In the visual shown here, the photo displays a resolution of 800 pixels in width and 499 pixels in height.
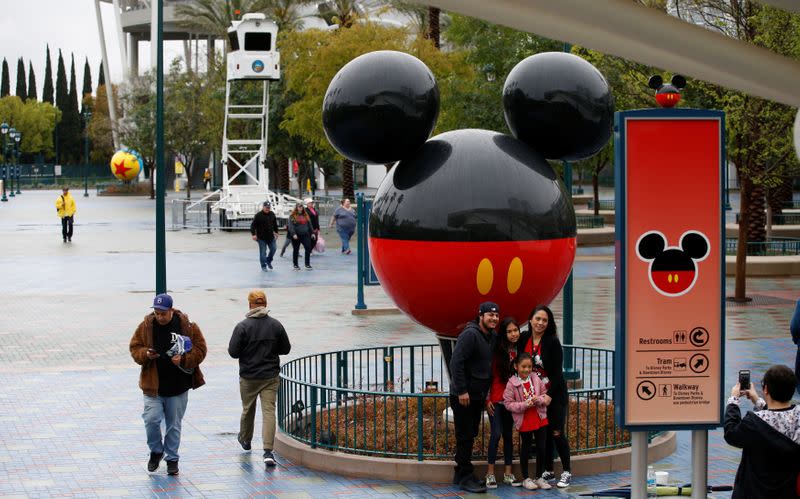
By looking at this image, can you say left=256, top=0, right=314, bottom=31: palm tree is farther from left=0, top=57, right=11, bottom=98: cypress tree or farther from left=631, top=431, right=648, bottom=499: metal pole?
left=0, top=57, right=11, bottom=98: cypress tree

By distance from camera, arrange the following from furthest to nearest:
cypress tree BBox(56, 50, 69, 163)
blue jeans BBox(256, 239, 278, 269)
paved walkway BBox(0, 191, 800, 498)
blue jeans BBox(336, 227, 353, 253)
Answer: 1. cypress tree BBox(56, 50, 69, 163)
2. blue jeans BBox(336, 227, 353, 253)
3. blue jeans BBox(256, 239, 278, 269)
4. paved walkway BBox(0, 191, 800, 498)

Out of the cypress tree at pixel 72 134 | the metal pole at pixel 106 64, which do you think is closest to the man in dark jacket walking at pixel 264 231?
the metal pole at pixel 106 64

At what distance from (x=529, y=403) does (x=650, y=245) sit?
10.4 feet

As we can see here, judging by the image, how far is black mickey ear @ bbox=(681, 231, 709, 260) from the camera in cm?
673

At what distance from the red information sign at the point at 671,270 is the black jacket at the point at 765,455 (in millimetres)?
275

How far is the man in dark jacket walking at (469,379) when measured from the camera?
962 centimetres

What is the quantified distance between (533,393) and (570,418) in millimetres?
1644

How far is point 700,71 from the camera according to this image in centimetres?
619

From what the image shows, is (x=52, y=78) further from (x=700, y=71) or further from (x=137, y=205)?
(x=700, y=71)

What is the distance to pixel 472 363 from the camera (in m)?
9.70

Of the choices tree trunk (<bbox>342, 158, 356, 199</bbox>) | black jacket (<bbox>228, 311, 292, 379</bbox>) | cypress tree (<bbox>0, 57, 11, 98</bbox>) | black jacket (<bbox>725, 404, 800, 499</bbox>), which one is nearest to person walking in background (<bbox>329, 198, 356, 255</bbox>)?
tree trunk (<bbox>342, 158, 356, 199</bbox>)

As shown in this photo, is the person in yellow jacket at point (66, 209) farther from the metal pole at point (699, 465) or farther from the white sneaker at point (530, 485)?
the metal pole at point (699, 465)

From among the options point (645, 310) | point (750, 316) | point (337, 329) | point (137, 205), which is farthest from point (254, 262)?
point (137, 205)

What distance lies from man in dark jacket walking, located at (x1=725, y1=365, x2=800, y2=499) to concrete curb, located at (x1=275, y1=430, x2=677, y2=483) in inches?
145
